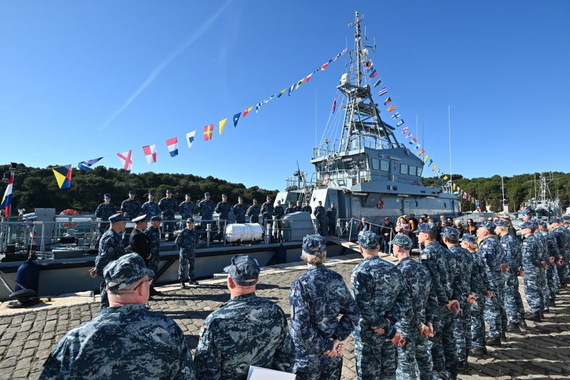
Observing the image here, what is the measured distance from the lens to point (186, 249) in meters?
7.91

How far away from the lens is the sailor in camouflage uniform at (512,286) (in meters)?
5.49

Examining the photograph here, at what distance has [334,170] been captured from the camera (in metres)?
16.4

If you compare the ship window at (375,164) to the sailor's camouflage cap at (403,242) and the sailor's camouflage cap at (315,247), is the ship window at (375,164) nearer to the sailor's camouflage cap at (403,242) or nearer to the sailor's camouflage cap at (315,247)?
the sailor's camouflage cap at (403,242)

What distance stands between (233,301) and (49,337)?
4.53 metres

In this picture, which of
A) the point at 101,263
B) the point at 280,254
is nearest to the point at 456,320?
the point at 101,263

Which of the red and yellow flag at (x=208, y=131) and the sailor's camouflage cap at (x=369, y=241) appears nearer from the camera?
the sailor's camouflage cap at (x=369, y=241)

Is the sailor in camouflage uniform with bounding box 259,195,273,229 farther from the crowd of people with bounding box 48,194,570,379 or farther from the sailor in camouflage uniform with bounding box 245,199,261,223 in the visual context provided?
the crowd of people with bounding box 48,194,570,379

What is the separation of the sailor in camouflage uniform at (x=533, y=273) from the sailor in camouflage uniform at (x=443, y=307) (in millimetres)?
3441

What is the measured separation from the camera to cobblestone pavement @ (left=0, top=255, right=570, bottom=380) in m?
3.88

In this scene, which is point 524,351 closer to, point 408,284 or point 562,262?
point 408,284

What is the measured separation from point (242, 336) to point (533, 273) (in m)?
6.91

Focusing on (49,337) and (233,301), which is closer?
(233,301)

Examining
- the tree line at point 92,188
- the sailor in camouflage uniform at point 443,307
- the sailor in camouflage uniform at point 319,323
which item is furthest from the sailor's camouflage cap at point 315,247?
the tree line at point 92,188

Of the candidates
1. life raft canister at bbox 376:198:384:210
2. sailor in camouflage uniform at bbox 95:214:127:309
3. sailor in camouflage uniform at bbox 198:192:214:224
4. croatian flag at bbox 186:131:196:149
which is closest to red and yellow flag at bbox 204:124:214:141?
croatian flag at bbox 186:131:196:149
